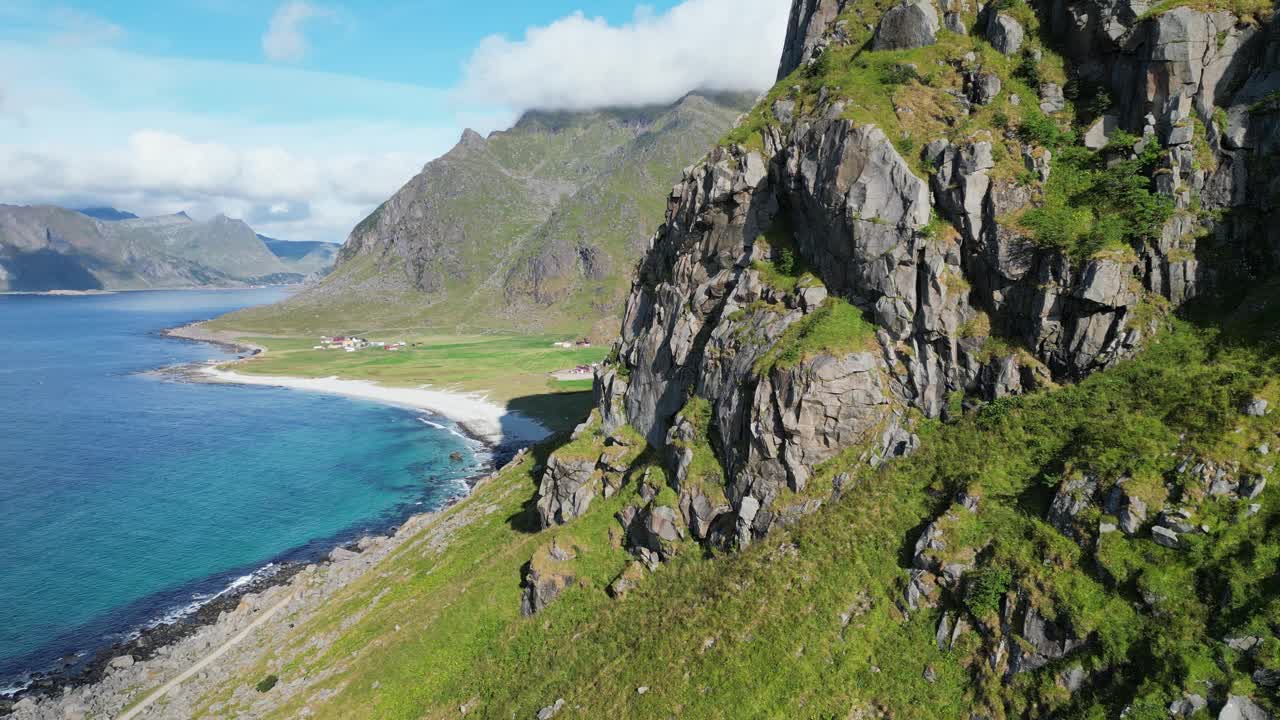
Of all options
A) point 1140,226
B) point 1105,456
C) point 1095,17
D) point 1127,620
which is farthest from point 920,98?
point 1127,620

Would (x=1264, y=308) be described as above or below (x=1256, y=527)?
above

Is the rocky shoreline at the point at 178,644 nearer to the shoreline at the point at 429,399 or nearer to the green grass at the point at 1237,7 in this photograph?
the shoreline at the point at 429,399

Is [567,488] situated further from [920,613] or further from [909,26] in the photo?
[909,26]

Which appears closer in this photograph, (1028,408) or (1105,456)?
(1105,456)

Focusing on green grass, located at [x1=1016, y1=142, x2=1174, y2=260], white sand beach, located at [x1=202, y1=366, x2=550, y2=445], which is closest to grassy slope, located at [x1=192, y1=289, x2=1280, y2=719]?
green grass, located at [x1=1016, y1=142, x2=1174, y2=260]

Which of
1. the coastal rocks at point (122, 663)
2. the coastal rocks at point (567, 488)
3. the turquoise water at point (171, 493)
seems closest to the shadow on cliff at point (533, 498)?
the coastal rocks at point (567, 488)

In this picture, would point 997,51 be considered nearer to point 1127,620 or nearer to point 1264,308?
point 1264,308
